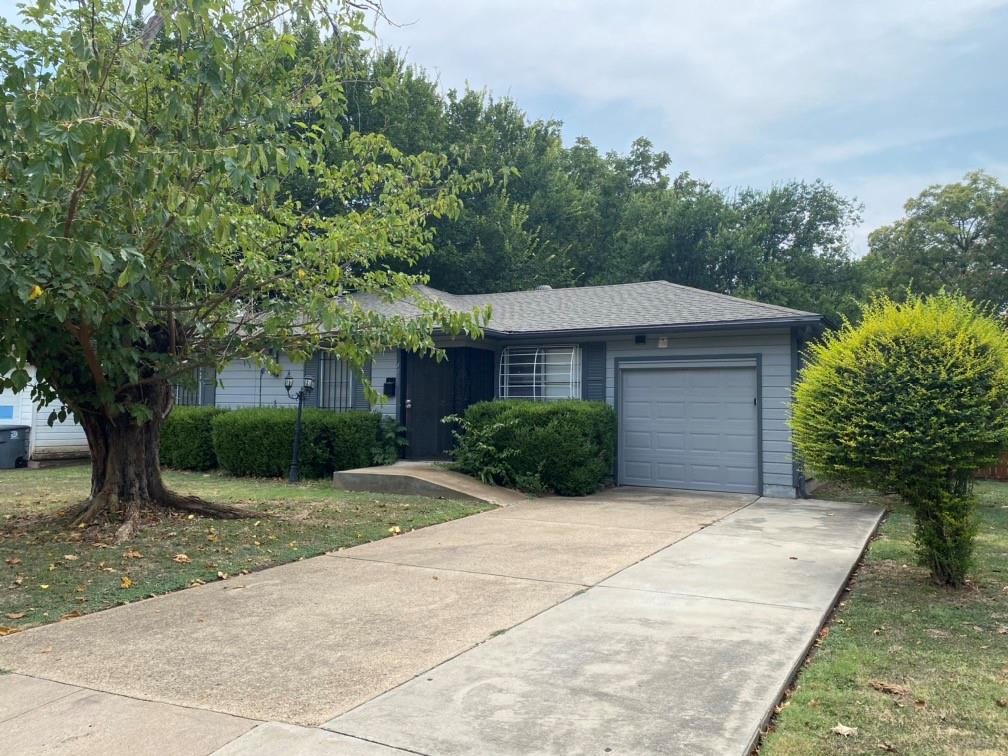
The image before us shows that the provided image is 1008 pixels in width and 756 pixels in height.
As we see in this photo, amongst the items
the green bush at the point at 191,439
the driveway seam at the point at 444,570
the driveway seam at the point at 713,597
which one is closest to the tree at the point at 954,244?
the green bush at the point at 191,439

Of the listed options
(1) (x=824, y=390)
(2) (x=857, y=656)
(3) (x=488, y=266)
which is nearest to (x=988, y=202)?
(3) (x=488, y=266)

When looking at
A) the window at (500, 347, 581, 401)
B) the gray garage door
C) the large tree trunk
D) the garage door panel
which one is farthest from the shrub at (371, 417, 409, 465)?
the large tree trunk

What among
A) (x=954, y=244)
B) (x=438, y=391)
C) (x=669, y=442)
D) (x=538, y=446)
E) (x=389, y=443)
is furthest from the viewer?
(x=954, y=244)

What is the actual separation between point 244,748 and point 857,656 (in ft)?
10.5

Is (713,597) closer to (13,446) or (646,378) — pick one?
(646,378)

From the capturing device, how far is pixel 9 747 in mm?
2969

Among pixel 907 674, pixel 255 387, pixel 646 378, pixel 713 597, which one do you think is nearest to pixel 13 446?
pixel 255 387

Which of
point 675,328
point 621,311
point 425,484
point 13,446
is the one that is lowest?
point 425,484

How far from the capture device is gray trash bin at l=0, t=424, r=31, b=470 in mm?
14961

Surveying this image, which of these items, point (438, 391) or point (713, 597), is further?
point (438, 391)

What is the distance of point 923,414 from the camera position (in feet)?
18.0

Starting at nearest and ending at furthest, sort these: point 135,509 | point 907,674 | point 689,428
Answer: point 907,674 < point 135,509 < point 689,428

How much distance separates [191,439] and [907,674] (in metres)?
13.3

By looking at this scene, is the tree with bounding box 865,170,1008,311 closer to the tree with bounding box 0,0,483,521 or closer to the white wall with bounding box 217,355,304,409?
the white wall with bounding box 217,355,304,409
